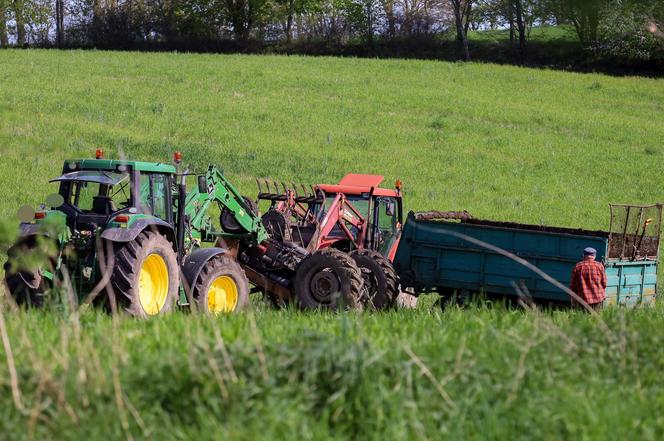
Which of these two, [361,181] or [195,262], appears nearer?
[195,262]

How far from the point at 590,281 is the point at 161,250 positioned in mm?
5268

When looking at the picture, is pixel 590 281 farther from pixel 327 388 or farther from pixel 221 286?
pixel 327 388

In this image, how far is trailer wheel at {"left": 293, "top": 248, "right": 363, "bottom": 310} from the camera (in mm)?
12945

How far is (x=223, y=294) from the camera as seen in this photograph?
12117 millimetres

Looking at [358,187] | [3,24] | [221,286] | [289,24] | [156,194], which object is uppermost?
[3,24]

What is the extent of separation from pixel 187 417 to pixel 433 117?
32.3 meters

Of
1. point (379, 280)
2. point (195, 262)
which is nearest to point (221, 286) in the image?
point (195, 262)

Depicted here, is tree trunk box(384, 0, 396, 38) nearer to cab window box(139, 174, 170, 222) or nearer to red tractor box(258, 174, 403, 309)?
red tractor box(258, 174, 403, 309)

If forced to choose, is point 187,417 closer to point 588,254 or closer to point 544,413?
point 544,413

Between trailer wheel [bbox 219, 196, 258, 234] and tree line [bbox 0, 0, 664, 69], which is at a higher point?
tree line [bbox 0, 0, 664, 69]

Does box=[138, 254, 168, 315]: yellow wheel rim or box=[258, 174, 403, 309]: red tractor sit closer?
box=[138, 254, 168, 315]: yellow wheel rim

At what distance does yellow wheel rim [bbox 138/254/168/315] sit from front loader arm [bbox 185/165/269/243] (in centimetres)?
164

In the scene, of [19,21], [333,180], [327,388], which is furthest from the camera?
[19,21]

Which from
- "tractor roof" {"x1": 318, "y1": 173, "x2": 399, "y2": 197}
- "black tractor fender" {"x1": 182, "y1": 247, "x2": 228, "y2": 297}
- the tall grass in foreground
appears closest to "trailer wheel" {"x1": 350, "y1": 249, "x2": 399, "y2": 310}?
"tractor roof" {"x1": 318, "y1": 173, "x2": 399, "y2": 197}
